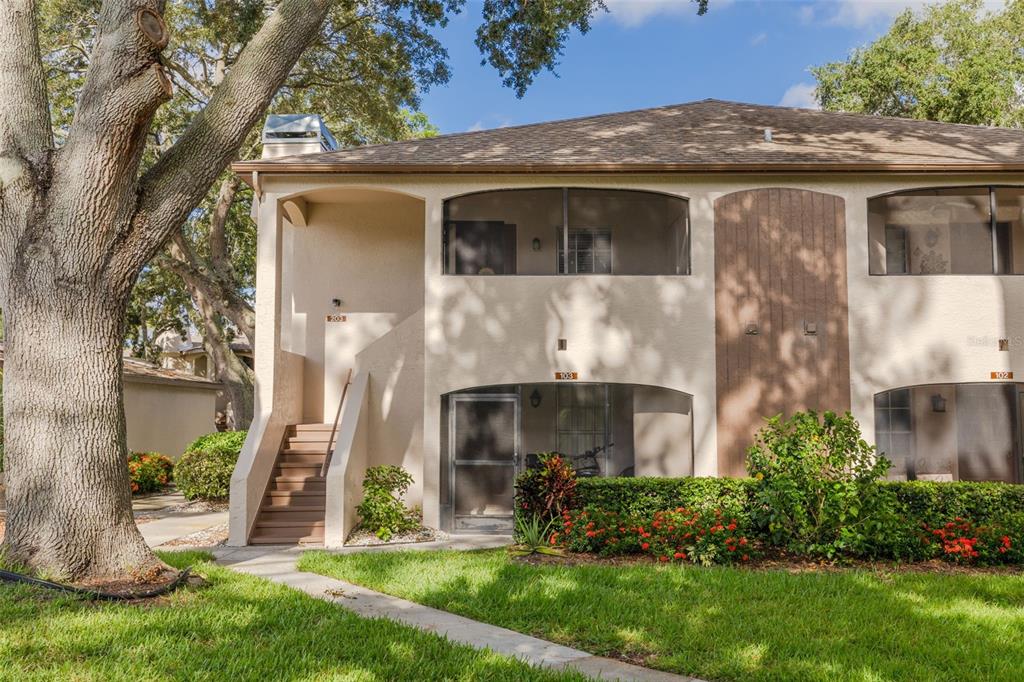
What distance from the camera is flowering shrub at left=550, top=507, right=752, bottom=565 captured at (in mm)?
8039

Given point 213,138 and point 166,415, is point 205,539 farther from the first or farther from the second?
point 166,415

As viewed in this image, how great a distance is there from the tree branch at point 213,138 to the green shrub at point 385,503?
16.7 ft

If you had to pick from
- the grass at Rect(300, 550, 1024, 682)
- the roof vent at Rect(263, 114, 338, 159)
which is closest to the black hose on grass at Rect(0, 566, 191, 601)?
the grass at Rect(300, 550, 1024, 682)

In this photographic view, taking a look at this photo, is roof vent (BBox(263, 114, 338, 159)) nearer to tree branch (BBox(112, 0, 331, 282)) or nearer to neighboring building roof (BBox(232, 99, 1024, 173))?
neighboring building roof (BBox(232, 99, 1024, 173))

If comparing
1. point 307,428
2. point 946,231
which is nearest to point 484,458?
point 307,428

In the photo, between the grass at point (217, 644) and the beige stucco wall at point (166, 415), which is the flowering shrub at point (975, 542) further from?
the beige stucco wall at point (166, 415)

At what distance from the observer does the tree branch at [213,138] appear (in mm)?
6895

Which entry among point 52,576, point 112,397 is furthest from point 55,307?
point 52,576

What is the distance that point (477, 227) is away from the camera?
11.8m

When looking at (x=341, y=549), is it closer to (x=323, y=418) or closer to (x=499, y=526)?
(x=499, y=526)

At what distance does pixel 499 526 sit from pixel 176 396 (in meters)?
14.0

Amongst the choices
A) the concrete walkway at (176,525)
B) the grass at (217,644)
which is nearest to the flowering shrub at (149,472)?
the concrete walkway at (176,525)

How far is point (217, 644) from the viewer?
16.3 feet

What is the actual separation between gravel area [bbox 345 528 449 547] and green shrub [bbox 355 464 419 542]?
0.08 metres
